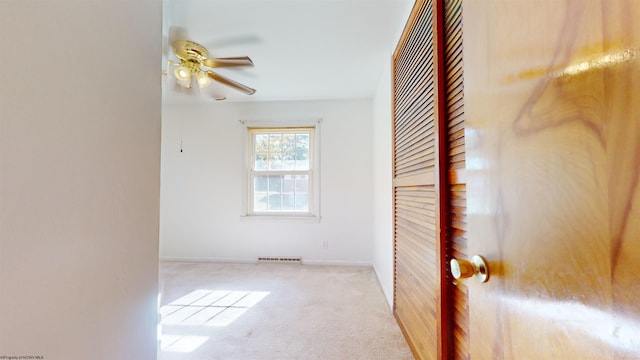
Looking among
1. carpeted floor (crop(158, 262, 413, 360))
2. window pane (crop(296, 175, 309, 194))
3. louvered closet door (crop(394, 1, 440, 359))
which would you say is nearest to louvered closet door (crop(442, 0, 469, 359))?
louvered closet door (crop(394, 1, 440, 359))

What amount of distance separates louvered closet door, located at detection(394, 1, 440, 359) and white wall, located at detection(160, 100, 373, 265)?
152cm

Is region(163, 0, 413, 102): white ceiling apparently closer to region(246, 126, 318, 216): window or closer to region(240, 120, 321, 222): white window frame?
region(240, 120, 321, 222): white window frame

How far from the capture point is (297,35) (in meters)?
2.20

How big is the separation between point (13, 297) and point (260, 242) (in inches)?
137

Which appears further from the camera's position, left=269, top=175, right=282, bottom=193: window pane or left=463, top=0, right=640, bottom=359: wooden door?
left=269, top=175, right=282, bottom=193: window pane

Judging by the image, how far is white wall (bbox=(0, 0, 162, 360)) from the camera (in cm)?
44

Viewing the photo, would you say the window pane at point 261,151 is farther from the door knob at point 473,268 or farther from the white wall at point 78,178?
the door knob at point 473,268

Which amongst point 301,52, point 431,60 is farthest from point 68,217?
point 301,52

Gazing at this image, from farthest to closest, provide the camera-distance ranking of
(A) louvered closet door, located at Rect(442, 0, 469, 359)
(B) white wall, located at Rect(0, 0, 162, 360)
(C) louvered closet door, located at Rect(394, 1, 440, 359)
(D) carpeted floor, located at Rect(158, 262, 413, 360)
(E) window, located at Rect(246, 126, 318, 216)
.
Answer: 1. (E) window, located at Rect(246, 126, 318, 216)
2. (D) carpeted floor, located at Rect(158, 262, 413, 360)
3. (C) louvered closet door, located at Rect(394, 1, 440, 359)
4. (A) louvered closet door, located at Rect(442, 0, 469, 359)
5. (B) white wall, located at Rect(0, 0, 162, 360)

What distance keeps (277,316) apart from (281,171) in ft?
6.83

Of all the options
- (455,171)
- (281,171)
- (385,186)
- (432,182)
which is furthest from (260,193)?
(455,171)

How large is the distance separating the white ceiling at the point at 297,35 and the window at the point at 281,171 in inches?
33.4

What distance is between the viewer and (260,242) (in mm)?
3814

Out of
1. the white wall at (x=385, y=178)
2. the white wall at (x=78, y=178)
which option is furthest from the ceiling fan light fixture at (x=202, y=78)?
the white wall at (x=385, y=178)
